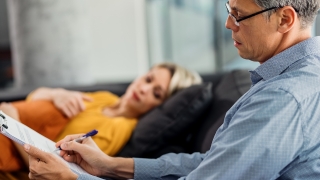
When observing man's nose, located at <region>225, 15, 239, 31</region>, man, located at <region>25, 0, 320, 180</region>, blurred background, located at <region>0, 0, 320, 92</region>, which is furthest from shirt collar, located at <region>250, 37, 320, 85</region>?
blurred background, located at <region>0, 0, 320, 92</region>

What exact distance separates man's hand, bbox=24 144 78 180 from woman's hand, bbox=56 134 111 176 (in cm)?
11

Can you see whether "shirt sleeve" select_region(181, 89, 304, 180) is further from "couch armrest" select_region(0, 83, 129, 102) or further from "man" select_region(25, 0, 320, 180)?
"couch armrest" select_region(0, 83, 129, 102)

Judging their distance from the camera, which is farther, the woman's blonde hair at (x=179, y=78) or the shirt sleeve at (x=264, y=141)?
the woman's blonde hair at (x=179, y=78)

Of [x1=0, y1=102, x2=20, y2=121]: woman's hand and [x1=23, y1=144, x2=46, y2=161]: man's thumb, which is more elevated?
[x1=23, y1=144, x2=46, y2=161]: man's thumb

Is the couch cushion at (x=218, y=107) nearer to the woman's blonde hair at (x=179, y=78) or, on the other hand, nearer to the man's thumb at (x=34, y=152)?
the woman's blonde hair at (x=179, y=78)

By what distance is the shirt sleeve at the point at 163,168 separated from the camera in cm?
170

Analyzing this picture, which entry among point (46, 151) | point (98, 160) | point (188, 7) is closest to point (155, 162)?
point (98, 160)

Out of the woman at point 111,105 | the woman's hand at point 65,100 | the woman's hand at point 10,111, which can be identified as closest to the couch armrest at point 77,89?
the woman at point 111,105

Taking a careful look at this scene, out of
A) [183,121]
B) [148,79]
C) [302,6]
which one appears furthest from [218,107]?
[302,6]

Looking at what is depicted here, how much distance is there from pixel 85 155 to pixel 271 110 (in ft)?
2.20

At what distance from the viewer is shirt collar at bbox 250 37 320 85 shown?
53.7 inches

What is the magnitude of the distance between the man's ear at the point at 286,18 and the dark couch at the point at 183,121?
824mm

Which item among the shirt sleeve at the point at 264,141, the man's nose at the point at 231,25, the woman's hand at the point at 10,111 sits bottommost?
the woman's hand at the point at 10,111

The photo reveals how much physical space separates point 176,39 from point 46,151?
4.36m
